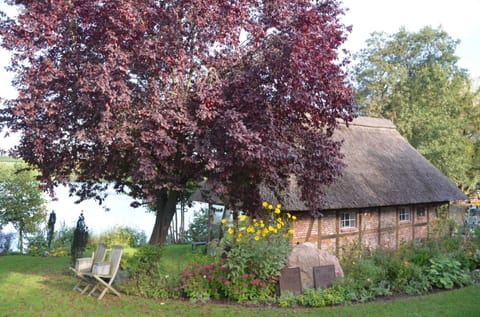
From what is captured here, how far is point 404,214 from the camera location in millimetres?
16000

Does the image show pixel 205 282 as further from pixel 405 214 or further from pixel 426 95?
pixel 426 95

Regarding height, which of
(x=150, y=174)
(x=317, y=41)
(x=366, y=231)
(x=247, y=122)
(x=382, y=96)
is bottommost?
(x=366, y=231)

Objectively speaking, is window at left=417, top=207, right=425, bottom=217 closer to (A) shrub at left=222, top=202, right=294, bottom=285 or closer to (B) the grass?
(B) the grass

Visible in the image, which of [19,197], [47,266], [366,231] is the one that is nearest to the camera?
[47,266]

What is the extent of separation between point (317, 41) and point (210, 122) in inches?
108

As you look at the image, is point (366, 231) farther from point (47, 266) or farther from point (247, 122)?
point (47, 266)

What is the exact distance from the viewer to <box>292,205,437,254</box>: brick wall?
12539 mm

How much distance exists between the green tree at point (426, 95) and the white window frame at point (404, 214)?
32.2 feet

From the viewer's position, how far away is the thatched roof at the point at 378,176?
1310 cm

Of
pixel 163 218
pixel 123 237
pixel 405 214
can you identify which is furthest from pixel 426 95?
pixel 163 218

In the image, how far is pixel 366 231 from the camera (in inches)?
560

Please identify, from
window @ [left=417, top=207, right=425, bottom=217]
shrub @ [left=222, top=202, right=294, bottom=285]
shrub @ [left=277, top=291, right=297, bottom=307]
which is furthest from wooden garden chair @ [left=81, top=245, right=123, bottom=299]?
window @ [left=417, top=207, right=425, bottom=217]

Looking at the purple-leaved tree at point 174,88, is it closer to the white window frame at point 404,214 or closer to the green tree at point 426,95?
the white window frame at point 404,214

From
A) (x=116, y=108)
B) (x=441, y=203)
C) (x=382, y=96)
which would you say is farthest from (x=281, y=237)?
(x=382, y=96)
